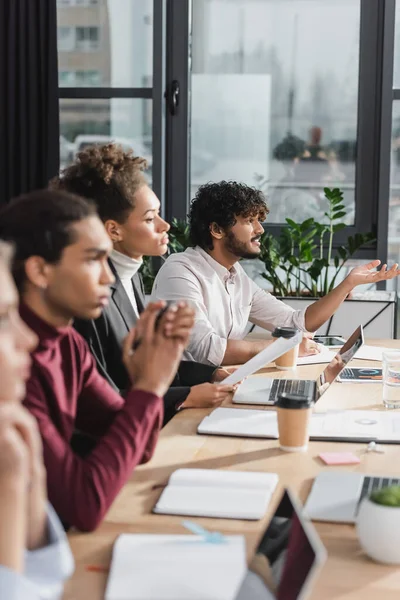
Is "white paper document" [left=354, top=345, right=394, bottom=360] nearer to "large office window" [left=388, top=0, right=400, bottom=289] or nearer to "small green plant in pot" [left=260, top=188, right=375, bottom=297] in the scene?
"small green plant in pot" [left=260, top=188, right=375, bottom=297]

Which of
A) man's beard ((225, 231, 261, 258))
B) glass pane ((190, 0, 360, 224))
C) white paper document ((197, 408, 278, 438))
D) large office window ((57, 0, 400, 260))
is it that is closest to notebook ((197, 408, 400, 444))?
white paper document ((197, 408, 278, 438))

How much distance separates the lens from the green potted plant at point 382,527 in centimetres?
120

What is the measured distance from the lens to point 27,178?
4328mm

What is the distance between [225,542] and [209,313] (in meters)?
1.84

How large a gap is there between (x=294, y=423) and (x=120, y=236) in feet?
2.64

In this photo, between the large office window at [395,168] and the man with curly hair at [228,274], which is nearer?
the man with curly hair at [228,274]

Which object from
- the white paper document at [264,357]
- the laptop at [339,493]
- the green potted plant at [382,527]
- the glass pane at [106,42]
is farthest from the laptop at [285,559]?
the glass pane at [106,42]

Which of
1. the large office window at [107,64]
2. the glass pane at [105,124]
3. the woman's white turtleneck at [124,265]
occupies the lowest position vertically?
the woman's white turtleneck at [124,265]

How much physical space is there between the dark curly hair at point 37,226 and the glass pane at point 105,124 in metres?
3.10

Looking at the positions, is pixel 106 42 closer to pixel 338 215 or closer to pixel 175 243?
pixel 175 243

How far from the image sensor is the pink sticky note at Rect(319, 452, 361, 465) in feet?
5.53

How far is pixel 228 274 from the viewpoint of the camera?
3.18 metres

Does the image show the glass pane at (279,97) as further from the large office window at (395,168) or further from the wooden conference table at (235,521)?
the wooden conference table at (235,521)

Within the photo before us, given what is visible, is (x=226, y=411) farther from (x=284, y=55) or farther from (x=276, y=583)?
(x=284, y=55)
